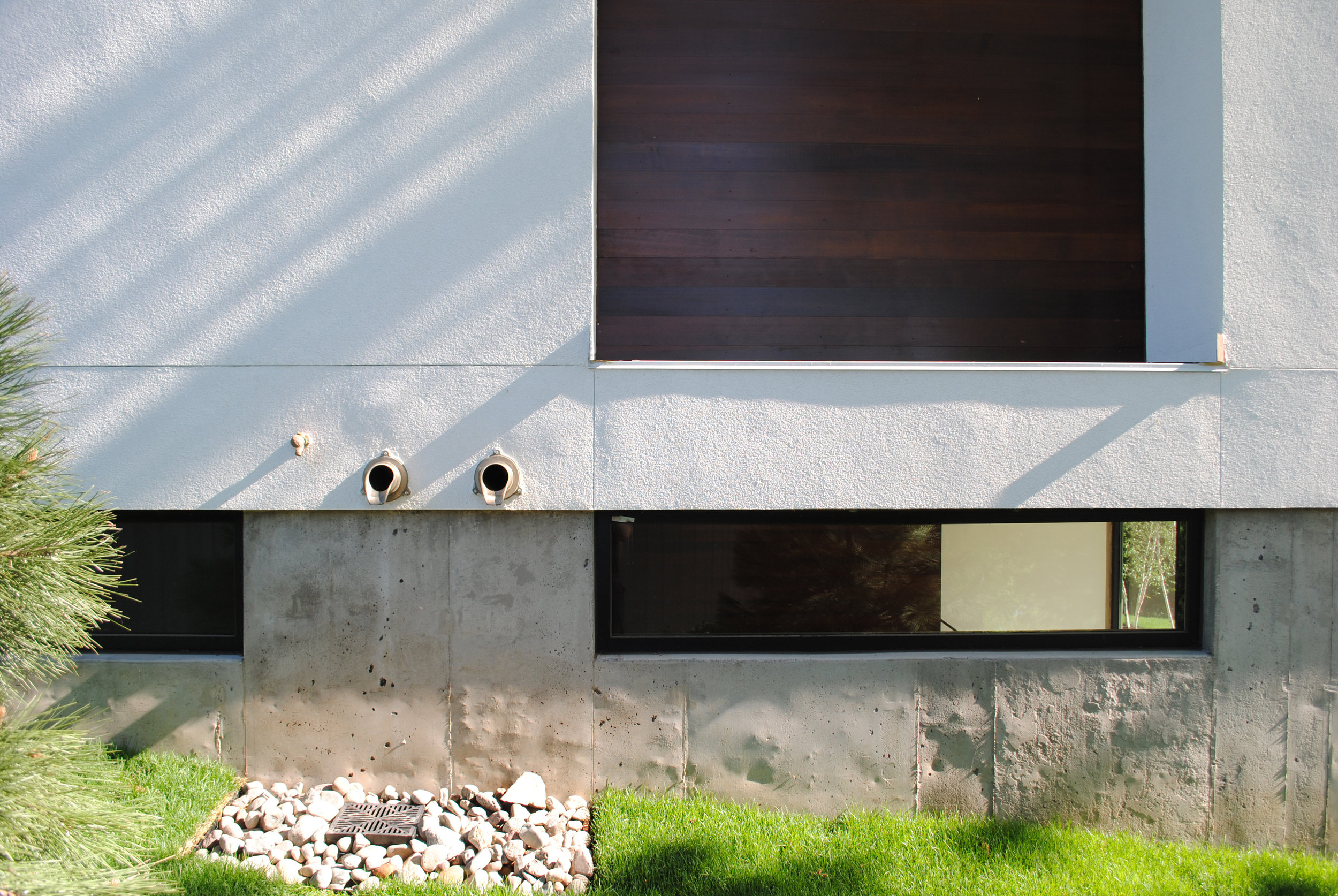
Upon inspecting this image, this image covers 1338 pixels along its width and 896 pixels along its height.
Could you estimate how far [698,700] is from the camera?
3.62 metres

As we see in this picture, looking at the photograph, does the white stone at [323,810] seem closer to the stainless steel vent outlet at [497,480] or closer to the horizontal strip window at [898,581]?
the horizontal strip window at [898,581]

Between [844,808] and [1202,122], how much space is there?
171 inches

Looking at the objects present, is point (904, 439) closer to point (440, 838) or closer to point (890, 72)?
point (890, 72)

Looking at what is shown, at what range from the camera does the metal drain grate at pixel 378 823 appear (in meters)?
3.23

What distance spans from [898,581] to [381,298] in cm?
324

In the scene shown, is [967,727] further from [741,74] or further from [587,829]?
[741,74]

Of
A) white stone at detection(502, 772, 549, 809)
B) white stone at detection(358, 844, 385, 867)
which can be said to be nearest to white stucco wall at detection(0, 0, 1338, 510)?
white stone at detection(502, 772, 549, 809)

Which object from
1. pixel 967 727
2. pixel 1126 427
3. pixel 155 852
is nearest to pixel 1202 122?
pixel 1126 427

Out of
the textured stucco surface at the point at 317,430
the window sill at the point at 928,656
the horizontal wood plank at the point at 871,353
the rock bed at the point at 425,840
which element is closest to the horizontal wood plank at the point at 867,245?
the horizontal wood plank at the point at 871,353

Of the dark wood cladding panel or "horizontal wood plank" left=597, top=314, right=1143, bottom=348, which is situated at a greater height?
the dark wood cladding panel

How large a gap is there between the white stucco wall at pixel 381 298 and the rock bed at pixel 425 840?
5.05 feet

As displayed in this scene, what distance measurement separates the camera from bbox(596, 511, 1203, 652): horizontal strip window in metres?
3.74

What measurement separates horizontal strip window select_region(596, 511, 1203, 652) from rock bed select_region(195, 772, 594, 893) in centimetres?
89

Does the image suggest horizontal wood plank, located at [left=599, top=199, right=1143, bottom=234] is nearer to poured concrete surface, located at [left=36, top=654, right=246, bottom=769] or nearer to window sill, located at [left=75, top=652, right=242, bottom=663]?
window sill, located at [left=75, top=652, right=242, bottom=663]
